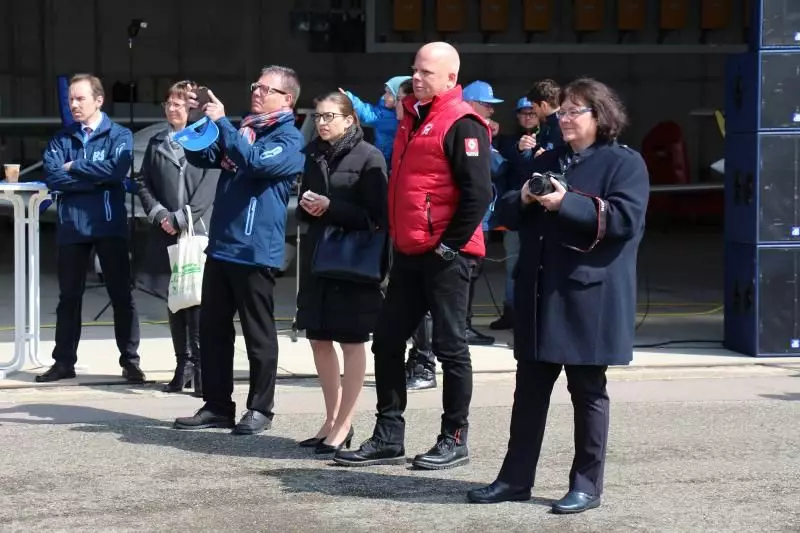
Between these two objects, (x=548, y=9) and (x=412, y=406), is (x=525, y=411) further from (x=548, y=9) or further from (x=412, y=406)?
(x=548, y=9)

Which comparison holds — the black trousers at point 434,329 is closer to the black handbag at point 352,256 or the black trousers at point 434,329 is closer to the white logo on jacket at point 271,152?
the black handbag at point 352,256

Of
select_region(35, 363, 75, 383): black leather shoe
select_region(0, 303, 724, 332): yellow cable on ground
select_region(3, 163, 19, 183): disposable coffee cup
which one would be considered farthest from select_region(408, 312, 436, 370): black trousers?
select_region(0, 303, 724, 332): yellow cable on ground

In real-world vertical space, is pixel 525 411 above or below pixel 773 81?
below

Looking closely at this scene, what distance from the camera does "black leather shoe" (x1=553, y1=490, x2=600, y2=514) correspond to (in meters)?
5.39

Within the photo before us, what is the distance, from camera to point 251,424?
6.86 meters

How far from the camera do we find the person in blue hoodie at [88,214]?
8109 mm

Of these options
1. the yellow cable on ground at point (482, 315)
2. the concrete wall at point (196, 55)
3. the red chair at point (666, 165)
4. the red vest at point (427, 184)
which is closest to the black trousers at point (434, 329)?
the red vest at point (427, 184)

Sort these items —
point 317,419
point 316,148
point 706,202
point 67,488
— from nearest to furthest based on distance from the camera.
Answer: point 67,488 → point 316,148 → point 317,419 → point 706,202

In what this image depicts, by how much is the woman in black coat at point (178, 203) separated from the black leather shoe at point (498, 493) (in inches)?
113

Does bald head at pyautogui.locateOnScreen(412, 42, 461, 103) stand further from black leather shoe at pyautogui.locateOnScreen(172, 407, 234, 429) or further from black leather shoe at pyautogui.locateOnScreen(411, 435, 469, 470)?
black leather shoe at pyautogui.locateOnScreen(172, 407, 234, 429)

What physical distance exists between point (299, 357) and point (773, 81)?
12.0 ft

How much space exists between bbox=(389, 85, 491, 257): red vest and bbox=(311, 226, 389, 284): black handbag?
40 cm

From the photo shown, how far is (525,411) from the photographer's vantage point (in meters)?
5.49

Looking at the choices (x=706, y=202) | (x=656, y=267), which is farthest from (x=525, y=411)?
(x=706, y=202)
